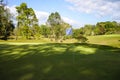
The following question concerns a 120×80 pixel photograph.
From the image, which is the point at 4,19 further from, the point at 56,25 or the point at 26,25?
the point at 56,25

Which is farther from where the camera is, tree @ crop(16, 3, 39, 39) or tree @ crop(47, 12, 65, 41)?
tree @ crop(47, 12, 65, 41)

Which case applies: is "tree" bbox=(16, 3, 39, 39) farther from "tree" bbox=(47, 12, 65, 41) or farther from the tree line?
"tree" bbox=(47, 12, 65, 41)

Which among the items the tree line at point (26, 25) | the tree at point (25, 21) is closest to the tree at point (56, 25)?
the tree line at point (26, 25)

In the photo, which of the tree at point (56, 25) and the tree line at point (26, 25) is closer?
the tree line at point (26, 25)

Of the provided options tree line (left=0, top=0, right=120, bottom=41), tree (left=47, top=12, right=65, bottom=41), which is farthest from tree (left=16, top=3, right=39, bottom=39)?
tree (left=47, top=12, right=65, bottom=41)

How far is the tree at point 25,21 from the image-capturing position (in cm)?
5678

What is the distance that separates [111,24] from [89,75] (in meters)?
111

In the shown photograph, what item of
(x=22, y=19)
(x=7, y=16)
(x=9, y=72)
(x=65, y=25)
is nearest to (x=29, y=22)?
(x=22, y=19)

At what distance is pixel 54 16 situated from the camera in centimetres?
6900

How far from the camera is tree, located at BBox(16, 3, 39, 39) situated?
56781 mm

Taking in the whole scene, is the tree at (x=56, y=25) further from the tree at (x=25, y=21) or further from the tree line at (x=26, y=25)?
the tree at (x=25, y=21)

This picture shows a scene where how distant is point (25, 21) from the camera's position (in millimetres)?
57156

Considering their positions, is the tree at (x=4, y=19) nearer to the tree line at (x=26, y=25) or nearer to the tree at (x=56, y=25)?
the tree line at (x=26, y=25)

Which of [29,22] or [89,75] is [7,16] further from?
[89,75]
